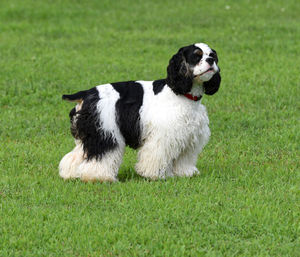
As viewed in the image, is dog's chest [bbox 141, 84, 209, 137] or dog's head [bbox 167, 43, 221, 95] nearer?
dog's head [bbox 167, 43, 221, 95]

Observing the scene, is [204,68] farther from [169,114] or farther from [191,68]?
[169,114]

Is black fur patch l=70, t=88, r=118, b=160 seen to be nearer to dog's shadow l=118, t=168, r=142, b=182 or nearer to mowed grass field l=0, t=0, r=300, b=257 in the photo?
mowed grass field l=0, t=0, r=300, b=257

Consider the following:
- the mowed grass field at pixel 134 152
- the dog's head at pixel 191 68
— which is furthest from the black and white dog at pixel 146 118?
the mowed grass field at pixel 134 152

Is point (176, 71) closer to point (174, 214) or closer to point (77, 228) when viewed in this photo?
point (174, 214)

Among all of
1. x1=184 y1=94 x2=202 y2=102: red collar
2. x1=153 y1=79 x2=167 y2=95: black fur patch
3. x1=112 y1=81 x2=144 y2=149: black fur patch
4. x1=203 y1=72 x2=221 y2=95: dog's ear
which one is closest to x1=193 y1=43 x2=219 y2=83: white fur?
x1=203 y1=72 x2=221 y2=95: dog's ear

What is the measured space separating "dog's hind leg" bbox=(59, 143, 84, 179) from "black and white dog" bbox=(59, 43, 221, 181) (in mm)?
11

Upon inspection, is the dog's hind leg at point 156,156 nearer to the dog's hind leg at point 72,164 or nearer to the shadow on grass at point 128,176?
the shadow on grass at point 128,176

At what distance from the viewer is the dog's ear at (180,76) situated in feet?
22.5

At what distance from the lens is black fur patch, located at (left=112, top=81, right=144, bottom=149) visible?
7.02 meters

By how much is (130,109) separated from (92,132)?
0.47 meters

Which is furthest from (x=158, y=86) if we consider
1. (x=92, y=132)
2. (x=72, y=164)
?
(x=72, y=164)

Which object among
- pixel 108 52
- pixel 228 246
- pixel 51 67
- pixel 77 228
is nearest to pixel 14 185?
pixel 77 228

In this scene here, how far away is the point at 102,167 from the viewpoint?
7027 mm

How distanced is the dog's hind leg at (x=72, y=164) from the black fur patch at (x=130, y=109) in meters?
0.54
